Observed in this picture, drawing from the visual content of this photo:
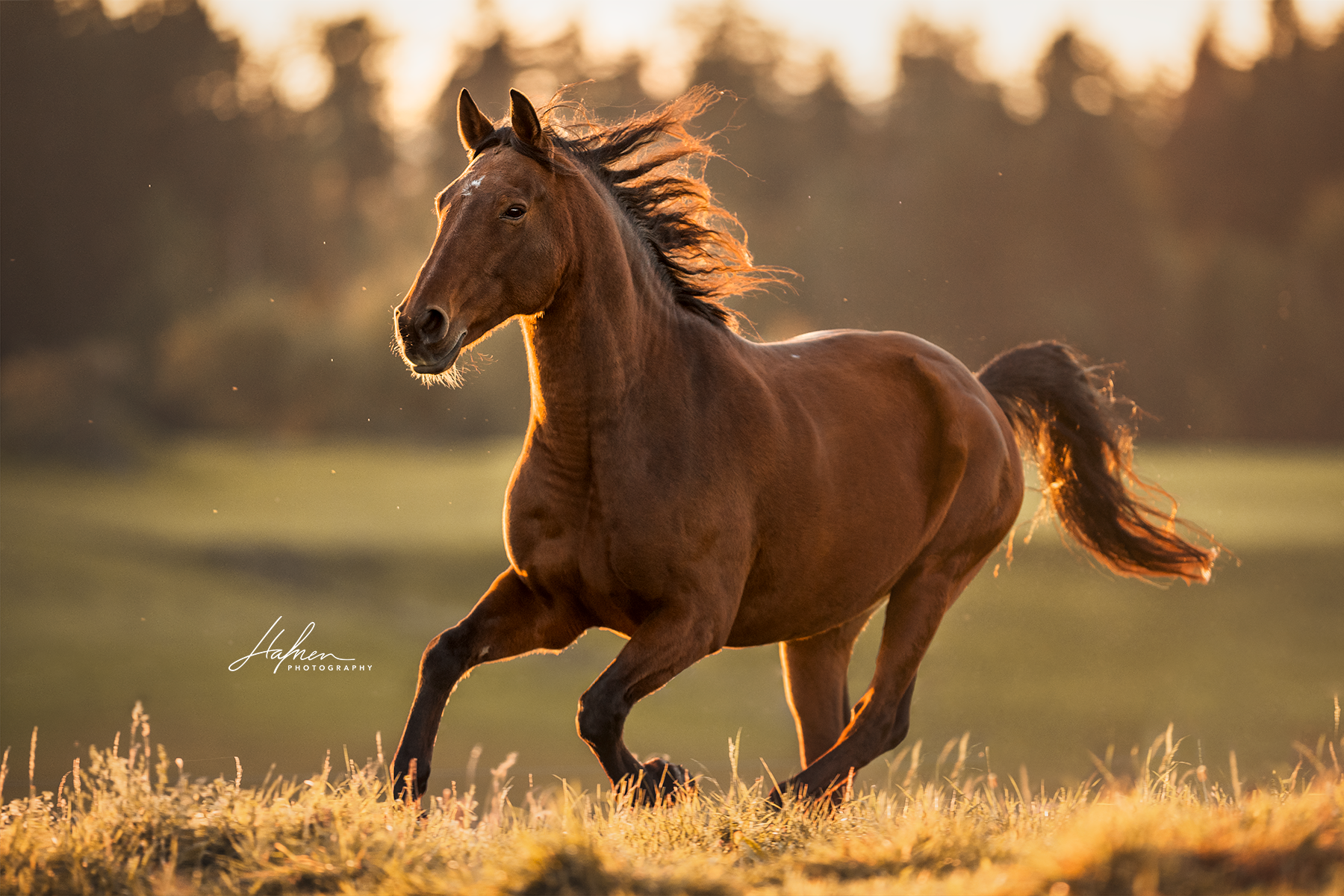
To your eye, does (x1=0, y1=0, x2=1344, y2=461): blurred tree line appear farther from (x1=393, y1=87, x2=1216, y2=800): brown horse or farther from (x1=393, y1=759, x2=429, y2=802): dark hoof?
(x1=393, y1=759, x2=429, y2=802): dark hoof

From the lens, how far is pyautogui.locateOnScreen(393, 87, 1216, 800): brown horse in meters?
4.14

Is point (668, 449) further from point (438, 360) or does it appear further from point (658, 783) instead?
point (658, 783)

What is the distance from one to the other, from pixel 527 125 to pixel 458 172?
35.4 meters

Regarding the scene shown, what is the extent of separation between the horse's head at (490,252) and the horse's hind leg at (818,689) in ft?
7.58

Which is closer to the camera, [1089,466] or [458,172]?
[1089,466]

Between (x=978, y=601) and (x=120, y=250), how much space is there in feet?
89.4

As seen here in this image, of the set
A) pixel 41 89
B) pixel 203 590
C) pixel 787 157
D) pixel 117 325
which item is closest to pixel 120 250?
pixel 117 325

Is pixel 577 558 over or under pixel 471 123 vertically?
under

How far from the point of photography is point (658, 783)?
451 cm

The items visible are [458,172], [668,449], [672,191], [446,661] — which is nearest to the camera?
[668,449]

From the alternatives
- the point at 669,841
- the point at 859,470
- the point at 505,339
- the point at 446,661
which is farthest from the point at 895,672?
the point at 505,339

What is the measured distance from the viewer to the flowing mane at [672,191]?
15.5 ft

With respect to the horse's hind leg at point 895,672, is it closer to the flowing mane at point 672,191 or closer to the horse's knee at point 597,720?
the horse's knee at point 597,720

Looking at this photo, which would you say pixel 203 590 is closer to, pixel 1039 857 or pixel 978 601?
pixel 978 601
